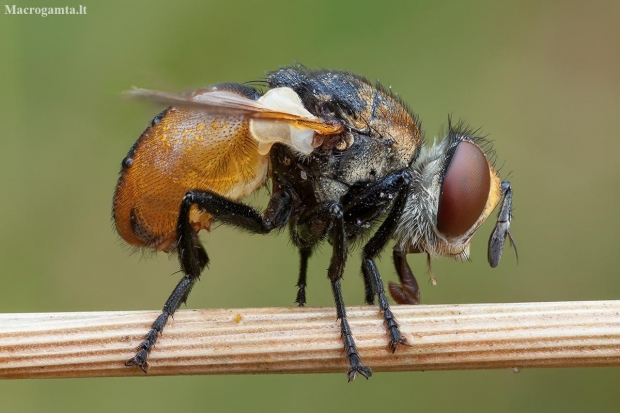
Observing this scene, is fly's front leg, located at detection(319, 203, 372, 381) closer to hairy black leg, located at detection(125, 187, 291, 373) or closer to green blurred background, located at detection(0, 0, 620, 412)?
hairy black leg, located at detection(125, 187, 291, 373)

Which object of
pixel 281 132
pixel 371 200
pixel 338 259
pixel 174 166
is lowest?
pixel 338 259

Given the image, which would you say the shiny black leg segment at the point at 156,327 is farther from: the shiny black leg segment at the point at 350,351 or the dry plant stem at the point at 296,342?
the shiny black leg segment at the point at 350,351

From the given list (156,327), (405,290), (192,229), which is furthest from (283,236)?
(156,327)

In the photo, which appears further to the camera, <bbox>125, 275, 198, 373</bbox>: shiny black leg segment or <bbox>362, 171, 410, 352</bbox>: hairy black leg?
<bbox>362, 171, 410, 352</bbox>: hairy black leg

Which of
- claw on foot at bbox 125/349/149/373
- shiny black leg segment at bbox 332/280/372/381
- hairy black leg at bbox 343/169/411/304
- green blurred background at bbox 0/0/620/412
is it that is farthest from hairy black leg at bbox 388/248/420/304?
green blurred background at bbox 0/0/620/412

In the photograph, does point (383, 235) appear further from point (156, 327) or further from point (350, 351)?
point (156, 327)

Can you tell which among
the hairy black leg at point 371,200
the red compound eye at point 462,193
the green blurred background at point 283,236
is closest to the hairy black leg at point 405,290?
the hairy black leg at point 371,200
